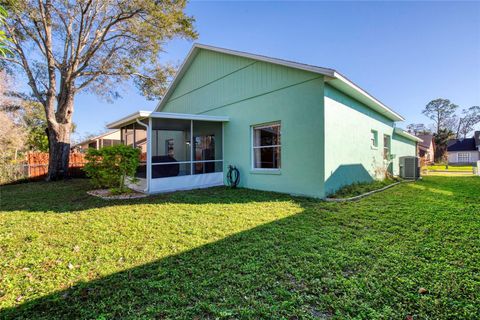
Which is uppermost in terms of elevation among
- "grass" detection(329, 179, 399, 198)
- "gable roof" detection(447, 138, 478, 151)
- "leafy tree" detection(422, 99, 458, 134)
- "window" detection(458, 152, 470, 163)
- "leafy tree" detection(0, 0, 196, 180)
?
"leafy tree" detection(422, 99, 458, 134)

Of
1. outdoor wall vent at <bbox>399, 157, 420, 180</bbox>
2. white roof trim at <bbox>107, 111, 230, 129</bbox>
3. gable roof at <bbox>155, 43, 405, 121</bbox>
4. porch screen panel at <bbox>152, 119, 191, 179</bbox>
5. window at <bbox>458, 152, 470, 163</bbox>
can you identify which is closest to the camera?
gable roof at <bbox>155, 43, 405, 121</bbox>

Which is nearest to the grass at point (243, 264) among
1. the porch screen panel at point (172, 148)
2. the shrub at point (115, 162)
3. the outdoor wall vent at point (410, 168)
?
the shrub at point (115, 162)

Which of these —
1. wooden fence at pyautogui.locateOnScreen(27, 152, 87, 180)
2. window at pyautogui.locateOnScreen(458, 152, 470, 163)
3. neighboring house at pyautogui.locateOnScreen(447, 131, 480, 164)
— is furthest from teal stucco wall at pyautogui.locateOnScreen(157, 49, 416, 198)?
window at pyautogui.locateOnScreen(458, 152, 470, 163)

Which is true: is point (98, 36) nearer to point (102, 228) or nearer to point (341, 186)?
point (102, 228)

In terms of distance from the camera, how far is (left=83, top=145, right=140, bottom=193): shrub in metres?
7.91

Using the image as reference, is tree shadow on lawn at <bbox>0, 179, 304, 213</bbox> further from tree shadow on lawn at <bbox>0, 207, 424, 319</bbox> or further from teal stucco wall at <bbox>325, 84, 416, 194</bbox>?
tree shadow on lawn at <bbox>0, 207, 424, 319</bbox>

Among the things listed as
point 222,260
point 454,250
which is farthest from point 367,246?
point 222,260

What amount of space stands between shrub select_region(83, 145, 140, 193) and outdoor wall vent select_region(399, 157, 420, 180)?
12.3 m

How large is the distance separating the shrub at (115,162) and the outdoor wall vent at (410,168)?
40.4 feet

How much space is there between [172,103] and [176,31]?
3759mm

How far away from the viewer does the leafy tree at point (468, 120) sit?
1731 inches

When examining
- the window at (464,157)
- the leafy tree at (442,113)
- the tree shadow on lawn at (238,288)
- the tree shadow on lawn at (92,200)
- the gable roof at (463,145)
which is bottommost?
the tree shadow on lawn at (238,288)

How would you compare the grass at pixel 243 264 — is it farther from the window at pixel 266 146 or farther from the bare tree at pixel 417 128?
the bare tree at pixel 417 128

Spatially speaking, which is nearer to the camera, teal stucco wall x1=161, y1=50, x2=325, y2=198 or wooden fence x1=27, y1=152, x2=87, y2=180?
teal stucco wall x1=161, y1=50, x2=325, y2=198
